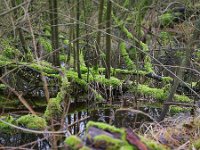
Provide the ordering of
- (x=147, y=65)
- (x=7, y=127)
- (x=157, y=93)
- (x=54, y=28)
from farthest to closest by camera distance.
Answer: (x=147, y=65) < (x=54, y=28) < (x=157, y=93) < (x=7, y=127)

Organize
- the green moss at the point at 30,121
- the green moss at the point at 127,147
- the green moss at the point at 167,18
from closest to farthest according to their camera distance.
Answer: the green moss at the point at 127,147 < the green moss at the point at 30,121 < the green moss at the point at 167,18

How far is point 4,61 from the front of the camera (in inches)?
293

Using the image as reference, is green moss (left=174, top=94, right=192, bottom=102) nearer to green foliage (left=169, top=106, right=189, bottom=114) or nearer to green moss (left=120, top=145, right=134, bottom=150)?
green foliage (left=169, top=106, right=189, bottom=114)

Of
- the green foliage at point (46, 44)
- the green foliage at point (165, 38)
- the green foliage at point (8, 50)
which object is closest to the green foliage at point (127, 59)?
the green foliage at point (46, 44)

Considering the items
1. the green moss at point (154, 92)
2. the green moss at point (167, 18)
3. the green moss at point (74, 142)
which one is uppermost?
the green moss at point (167, 18)

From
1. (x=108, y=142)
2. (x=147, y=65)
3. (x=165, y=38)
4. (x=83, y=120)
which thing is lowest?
(x=83, y=120)

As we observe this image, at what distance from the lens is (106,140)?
3.00 metres

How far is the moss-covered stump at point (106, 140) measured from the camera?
299 cm

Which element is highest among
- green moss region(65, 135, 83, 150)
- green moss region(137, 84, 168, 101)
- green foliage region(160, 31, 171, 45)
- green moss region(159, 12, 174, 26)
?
green moss region(159, 12, 174, 26)

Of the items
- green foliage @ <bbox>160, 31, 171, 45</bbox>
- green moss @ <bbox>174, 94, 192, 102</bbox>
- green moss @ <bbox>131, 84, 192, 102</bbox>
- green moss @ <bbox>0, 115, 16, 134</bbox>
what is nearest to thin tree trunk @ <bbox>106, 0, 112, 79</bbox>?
green moss @ <bbox>131, 84, 192, 102</bbox>

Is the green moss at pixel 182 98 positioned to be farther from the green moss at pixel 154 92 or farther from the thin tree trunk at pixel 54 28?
the thin tree trunk at pixel 54 28

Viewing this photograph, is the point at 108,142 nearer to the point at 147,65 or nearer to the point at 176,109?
the point at 176,109

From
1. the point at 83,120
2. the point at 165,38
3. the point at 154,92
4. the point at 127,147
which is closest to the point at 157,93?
the point at 154,92

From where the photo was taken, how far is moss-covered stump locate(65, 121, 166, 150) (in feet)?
9.81
